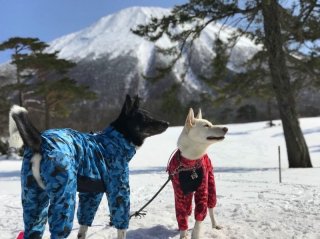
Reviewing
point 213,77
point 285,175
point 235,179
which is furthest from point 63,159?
point 213,77

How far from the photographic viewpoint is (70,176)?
469 cm

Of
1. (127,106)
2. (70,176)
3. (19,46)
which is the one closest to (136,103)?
(127,106)

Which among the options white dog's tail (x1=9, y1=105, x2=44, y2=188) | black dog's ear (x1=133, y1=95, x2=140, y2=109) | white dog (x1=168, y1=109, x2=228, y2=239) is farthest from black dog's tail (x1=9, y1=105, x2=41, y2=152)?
white dog (x1=168, y1=109, x2=228, y2=239)

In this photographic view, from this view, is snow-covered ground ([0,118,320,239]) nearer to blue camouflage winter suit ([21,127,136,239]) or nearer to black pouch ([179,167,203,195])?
black pouch ([179,167,203,195])

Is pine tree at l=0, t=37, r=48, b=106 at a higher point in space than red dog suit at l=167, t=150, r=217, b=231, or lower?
higher

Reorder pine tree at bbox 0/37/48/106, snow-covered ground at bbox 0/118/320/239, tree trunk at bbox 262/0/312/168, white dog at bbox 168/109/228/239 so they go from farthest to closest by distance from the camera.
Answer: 1. pine tree at bbox 0/37/48/106
2. tree trunk at bbox 262/0/312/168
3. snow-covered ground at bbox 0/118/320/239
4. white dog at bbox 168/109/228/239

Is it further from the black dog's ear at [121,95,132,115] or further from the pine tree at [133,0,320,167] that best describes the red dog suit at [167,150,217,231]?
the pine tree at [133,0,320,167]

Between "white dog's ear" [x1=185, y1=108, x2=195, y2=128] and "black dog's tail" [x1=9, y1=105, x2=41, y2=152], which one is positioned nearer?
"black dog's tail" [x1=9, y1=105, x2=41, y2=152]

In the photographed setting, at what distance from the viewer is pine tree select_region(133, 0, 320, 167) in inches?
704

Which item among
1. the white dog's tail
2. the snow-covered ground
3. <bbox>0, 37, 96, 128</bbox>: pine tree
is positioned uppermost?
<bbox>0, 37, 96, 128</bbox>: pine tree

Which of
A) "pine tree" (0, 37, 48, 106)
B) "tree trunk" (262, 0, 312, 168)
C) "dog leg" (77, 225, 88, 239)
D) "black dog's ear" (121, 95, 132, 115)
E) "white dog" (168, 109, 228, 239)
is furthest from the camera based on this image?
"pine tree" (0, 37, 48, 106)

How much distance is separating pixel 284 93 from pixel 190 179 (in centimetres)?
1244

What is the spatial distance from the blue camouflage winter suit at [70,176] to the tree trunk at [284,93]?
13284mm

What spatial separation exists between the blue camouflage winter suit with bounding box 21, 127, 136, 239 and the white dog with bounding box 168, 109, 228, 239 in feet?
3.29
